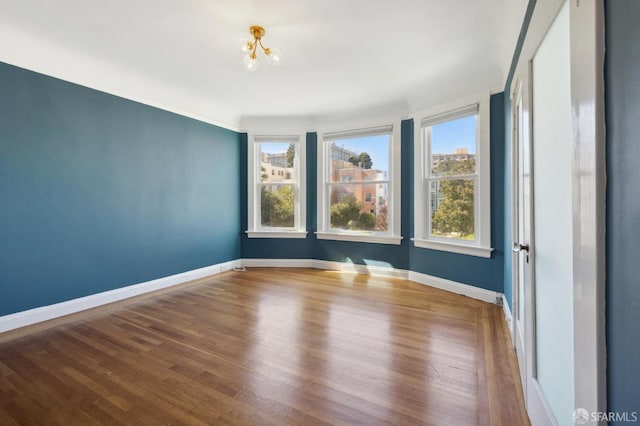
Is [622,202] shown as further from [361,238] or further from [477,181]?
[361,238]

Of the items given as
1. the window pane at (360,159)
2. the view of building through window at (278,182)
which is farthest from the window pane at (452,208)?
the view of building through window at (278,182)

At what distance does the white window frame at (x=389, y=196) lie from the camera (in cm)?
440

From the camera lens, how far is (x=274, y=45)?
2.80 metres

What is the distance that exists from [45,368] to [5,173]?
1.79m

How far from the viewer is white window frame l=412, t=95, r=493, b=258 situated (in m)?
3.37

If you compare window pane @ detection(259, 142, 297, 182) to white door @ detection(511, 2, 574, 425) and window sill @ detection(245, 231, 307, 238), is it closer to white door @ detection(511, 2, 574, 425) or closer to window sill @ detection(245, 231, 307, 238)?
window sill @ detection(245, 231, 307, 238)

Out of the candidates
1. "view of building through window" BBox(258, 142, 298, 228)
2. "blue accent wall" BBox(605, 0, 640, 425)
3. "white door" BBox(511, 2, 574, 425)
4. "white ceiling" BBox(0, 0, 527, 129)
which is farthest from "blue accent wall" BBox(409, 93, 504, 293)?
"view of building through window" BBox(258, 142, 298, 228)

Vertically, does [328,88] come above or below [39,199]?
above

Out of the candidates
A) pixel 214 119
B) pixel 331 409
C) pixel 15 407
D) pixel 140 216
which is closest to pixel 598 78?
pixel 331 409

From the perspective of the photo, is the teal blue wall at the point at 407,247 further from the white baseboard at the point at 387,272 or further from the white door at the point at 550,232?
the white door at the point at 550,232

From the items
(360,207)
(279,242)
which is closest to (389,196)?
(360,207)

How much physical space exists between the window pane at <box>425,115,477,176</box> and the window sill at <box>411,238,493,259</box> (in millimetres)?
909

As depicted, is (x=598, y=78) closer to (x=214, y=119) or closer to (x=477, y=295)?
(x=477, y=295)

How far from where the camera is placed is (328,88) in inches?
151
